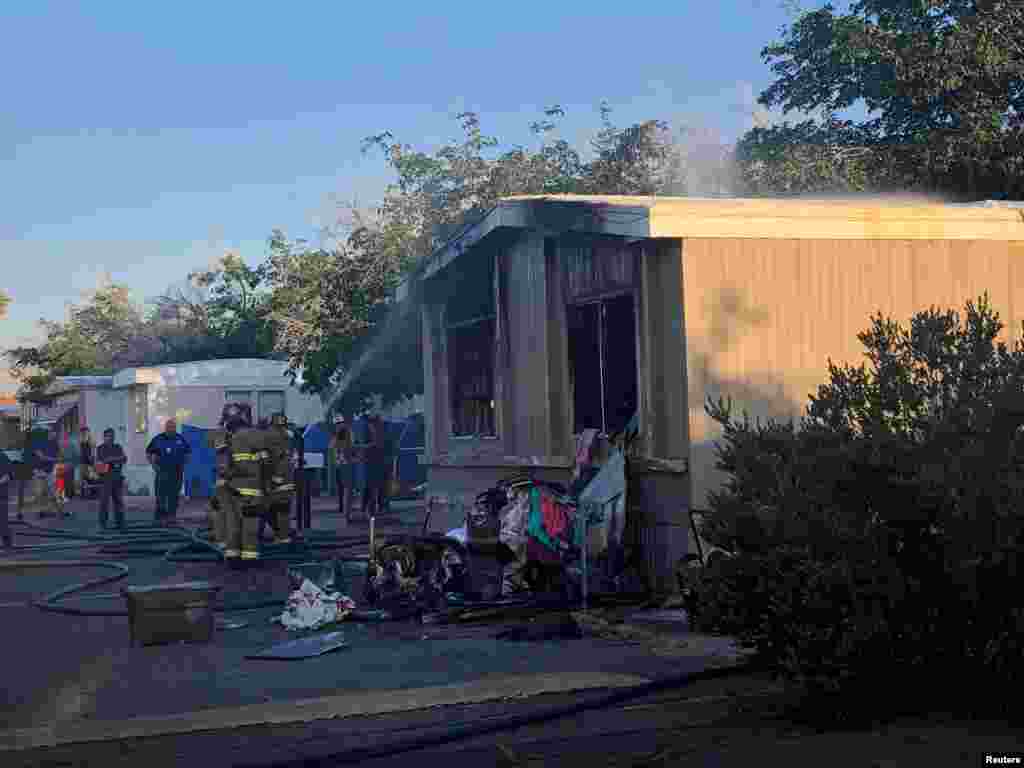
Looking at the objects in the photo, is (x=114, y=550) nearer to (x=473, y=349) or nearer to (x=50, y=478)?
(x=473, y=349)

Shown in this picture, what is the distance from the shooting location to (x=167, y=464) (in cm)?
2242

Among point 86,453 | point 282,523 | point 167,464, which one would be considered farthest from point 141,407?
point 282,523

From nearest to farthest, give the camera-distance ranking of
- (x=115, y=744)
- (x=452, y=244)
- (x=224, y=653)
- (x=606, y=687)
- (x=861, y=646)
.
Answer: (x=861, y=646) → (x=115, y=744) → (x=606, y=687) → (x=224, y=653) → (x=452, y=244)

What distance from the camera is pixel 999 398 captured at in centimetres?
659

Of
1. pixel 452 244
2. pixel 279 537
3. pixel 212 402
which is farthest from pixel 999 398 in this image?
pixel 212 402

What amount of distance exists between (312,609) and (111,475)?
12218 mm

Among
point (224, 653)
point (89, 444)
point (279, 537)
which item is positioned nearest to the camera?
point (224, 653)

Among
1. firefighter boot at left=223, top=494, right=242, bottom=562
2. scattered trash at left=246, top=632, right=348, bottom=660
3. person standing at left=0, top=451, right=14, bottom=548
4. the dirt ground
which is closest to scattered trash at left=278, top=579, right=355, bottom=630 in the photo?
the dirt ground

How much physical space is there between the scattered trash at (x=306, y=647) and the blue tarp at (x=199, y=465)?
822 inches

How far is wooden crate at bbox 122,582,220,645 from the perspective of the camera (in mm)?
10352

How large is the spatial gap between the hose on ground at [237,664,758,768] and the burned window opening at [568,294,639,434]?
163 inches

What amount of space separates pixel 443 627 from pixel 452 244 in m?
5.09

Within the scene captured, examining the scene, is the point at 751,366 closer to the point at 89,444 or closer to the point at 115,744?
the point at 115,744

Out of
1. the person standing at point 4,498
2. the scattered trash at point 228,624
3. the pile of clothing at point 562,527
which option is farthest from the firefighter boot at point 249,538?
the person standing at point 4,498
